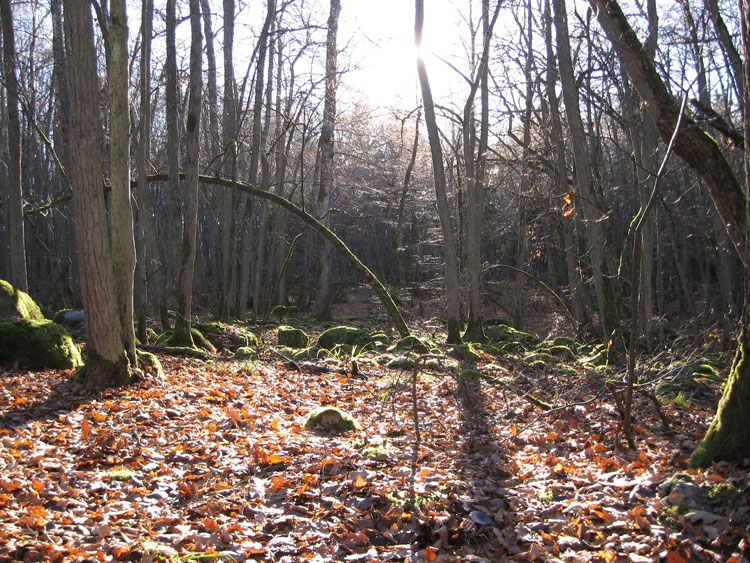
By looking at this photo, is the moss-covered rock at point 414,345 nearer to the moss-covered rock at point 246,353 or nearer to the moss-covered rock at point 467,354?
the moss-covered rock at point 467,354

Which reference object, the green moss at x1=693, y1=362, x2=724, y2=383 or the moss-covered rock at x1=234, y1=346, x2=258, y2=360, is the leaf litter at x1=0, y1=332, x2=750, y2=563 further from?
the moss-covered rock at x1=234, y1=346, x2=258, y2=360

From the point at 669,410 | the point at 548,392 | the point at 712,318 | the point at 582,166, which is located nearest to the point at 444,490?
the point at 669,410

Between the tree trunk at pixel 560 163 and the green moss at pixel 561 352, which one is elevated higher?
the tree trunk at pixel 560 163

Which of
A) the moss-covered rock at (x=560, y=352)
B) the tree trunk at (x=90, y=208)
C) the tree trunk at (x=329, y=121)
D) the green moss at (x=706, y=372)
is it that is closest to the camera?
the tree trunk at (x=90, y=208)

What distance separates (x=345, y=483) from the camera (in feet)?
15.0

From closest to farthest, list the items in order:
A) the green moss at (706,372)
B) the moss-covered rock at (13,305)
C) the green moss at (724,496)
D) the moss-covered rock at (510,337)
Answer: the green moss at (724,496)
the green moss at (706,372)
the moss-covered rock at (13,305)
the moss-covered rock at (510,337)

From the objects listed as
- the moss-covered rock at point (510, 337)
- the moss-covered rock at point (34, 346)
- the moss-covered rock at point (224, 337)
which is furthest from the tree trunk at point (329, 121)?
the moss-covered rock at point (34, 346)

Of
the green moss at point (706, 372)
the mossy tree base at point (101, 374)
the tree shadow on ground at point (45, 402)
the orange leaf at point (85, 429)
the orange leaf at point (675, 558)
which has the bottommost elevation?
the orange leaf at point (675, 558)

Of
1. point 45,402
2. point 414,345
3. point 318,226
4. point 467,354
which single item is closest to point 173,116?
point 318,226

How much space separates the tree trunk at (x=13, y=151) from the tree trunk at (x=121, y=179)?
19.7ft

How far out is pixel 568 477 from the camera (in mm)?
4719

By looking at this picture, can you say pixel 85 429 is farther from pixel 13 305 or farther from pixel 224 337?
pixel 224 337

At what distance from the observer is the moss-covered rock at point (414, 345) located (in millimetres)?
10852

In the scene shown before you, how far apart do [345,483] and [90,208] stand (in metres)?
4.63
